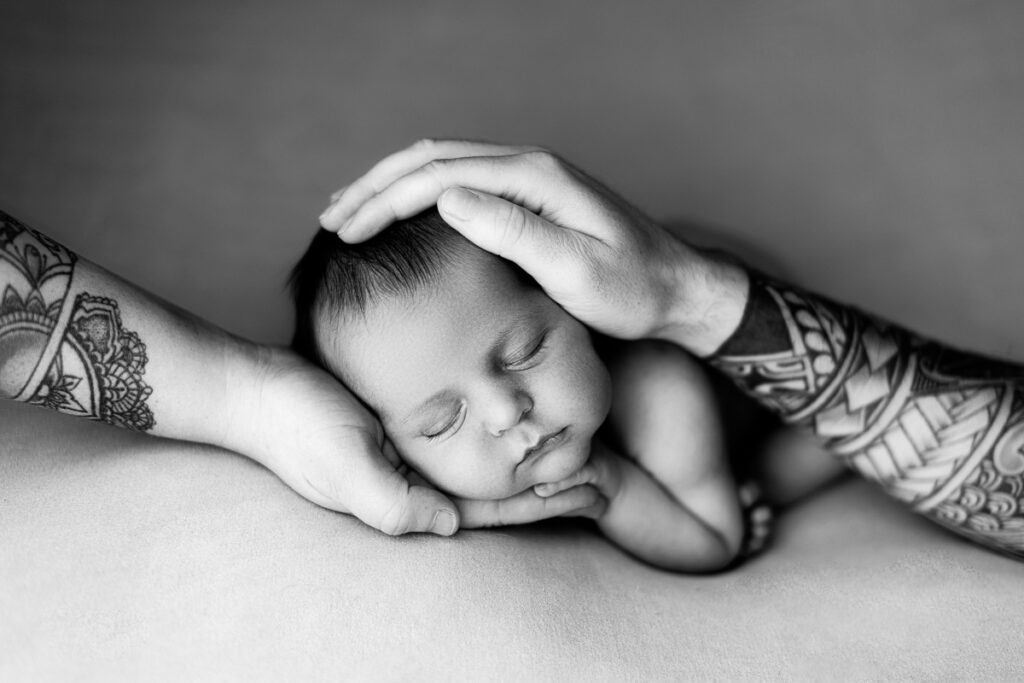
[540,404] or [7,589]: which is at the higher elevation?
[540,404]

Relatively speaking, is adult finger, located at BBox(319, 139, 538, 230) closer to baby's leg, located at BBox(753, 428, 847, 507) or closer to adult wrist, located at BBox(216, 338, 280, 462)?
adult wrist, located at BBox(216, 338, 280, 462)

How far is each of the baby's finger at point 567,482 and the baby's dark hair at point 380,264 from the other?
12.0 inches

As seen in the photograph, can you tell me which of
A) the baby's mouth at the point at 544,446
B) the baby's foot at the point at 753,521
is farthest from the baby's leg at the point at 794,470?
the baby's mouth at the point at 544,446

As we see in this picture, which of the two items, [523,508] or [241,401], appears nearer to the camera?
[241,401]

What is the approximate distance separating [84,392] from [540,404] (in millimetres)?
532

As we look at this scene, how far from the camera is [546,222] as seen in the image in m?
1.19

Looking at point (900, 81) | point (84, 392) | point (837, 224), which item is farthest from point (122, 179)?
point (900, 81)

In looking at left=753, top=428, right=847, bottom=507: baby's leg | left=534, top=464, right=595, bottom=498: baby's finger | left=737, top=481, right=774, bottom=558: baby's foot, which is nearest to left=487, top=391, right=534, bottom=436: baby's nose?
left=534, top=464, right=595, bottom=498: baby's finger

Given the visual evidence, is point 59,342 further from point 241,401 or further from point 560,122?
point 560,122

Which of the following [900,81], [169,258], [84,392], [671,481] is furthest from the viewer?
[900,81]

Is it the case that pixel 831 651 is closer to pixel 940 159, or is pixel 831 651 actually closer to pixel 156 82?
pixel 940 159

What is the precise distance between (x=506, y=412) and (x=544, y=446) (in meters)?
0.09

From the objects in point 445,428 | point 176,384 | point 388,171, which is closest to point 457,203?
point 388,171

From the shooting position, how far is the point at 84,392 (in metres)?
1.09
